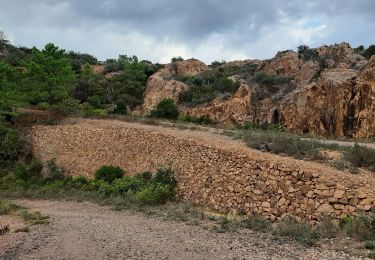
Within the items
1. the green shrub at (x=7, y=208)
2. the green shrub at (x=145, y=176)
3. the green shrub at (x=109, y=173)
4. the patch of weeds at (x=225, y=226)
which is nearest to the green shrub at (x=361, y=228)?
the patch of weeds at (x=225, y=226)

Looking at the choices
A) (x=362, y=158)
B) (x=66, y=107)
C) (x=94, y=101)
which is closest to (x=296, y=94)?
(x=362, y=158)

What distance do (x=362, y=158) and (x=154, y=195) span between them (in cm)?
760

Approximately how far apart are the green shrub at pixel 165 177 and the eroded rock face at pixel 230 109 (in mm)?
12316

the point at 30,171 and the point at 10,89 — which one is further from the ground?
the point at 10,89

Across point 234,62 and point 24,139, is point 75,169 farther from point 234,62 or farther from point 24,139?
point 234,62

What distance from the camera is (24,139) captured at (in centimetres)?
2503

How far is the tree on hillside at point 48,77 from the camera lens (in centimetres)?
2650

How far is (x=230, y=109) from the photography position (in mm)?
30531

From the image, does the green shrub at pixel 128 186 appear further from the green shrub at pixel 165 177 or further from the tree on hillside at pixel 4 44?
the tree on hillside at pixel 4 44

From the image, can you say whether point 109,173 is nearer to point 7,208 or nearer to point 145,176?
point 145,176

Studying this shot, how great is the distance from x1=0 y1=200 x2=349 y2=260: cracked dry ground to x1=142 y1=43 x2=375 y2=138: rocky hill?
638 inches

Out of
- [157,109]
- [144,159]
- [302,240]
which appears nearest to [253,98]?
[157,109]

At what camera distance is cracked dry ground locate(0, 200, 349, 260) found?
914 cm

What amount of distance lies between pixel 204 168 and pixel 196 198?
1381 millimetres
